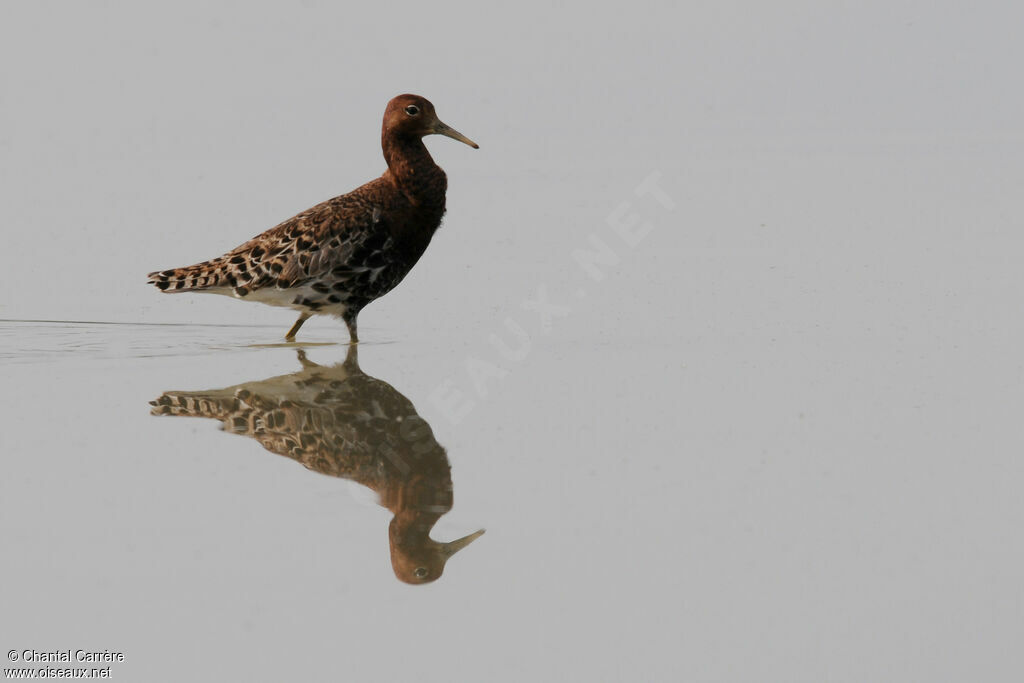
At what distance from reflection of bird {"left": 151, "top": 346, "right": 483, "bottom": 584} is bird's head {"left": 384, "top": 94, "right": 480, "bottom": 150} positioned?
268 centimetres

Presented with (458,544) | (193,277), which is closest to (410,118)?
(193,277)

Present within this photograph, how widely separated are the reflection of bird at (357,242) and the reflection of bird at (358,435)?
1.32 meters

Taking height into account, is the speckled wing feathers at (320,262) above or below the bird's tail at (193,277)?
above

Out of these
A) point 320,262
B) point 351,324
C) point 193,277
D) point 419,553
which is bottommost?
point 193,277

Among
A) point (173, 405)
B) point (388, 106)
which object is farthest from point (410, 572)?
point (388, 106)

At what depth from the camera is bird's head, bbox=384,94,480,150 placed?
1321 cm

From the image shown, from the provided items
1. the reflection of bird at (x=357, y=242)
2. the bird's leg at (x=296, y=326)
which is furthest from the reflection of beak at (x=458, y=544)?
the bird's leg at (x=296, y=326)

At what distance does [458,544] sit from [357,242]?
5.49m

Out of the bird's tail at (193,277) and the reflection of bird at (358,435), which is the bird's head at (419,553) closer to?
the reflection of bird at (358,435)

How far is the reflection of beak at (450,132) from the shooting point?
13352mm

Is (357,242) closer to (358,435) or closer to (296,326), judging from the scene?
(296,326)

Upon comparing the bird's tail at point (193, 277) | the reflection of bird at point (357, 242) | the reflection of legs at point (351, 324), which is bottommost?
the bird's tail at point (193, 277)

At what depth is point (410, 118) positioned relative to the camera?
1320 centimetres

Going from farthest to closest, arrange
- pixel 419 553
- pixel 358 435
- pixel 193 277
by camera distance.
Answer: pixel 193 277, pixel 358 435, pixel 419 553
